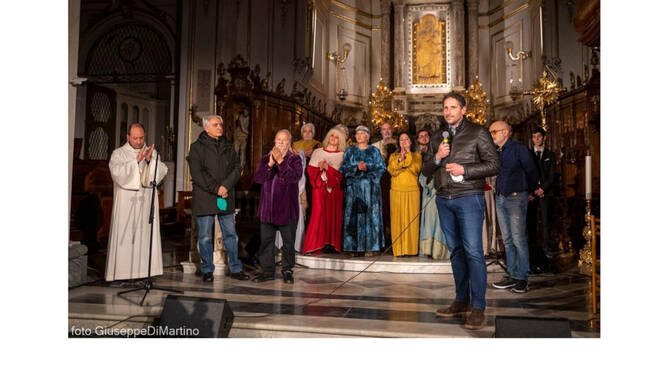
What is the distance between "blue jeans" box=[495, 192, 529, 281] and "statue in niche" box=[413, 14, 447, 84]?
9061 millimetres

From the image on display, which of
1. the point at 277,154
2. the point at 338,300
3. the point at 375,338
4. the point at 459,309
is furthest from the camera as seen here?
the point at 277,154

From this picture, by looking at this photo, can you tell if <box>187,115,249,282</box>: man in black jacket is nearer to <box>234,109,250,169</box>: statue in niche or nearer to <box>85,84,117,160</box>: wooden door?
<box>234,109,250,169</box>: statue in niche

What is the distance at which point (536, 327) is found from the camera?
229 cm

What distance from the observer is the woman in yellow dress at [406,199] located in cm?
519

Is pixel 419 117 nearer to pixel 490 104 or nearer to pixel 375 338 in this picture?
pixel 490 104

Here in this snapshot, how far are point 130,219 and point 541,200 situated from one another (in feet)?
13.7

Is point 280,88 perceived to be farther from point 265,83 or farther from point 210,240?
point 210,240

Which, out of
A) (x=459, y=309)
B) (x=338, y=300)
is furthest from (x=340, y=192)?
(x=459, y=309)

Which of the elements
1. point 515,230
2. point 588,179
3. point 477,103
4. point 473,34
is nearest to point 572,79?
point 477,103

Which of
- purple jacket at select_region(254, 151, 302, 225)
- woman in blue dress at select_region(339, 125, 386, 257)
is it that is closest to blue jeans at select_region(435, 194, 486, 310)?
purple jacket at select_region(254, 151, 302, 225)

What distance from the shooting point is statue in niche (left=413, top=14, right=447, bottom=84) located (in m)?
12.6

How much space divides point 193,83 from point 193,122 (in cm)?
78

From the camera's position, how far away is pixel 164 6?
9836 millimetres

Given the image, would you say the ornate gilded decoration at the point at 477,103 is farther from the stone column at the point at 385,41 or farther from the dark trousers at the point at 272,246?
the dark trousers at the point at 272,246
